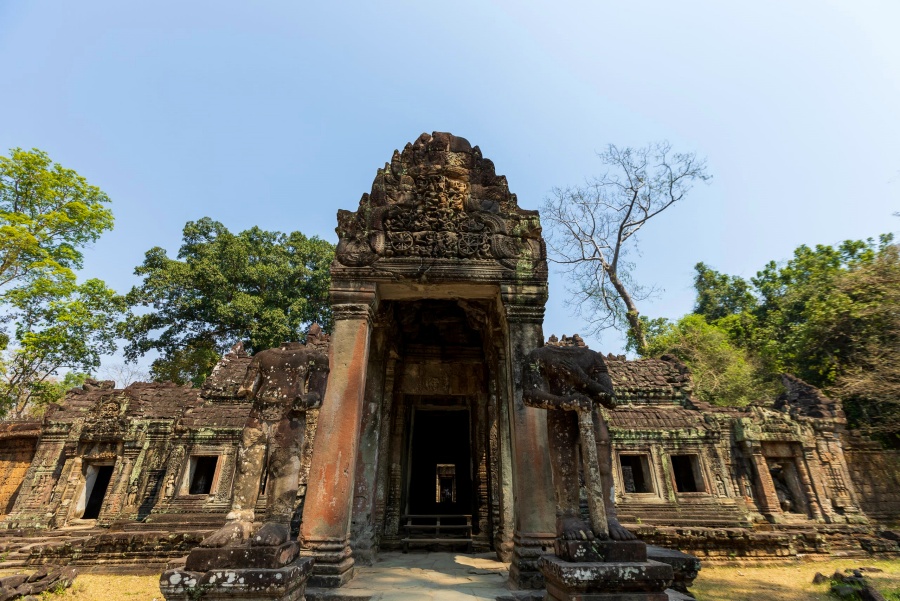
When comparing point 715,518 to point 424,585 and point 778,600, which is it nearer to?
point 778,600

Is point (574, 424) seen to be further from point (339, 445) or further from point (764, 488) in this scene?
point (764, 488)

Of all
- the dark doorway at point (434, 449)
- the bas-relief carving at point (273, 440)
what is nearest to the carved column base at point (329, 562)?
the bas-relief carving at point (273, 440)

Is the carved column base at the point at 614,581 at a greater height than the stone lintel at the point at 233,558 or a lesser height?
lesser

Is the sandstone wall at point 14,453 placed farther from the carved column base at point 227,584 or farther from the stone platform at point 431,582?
the carved column base at point 227,584

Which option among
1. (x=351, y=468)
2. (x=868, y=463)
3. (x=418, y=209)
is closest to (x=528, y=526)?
(x=351, y=468)

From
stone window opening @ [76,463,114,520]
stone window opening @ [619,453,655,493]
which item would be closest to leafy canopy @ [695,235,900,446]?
stone window opening @ [619,453,655,493]

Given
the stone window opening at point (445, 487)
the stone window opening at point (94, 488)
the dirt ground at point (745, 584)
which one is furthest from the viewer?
the stone window opening at point (445, 487)

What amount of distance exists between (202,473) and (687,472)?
16740 millimetres

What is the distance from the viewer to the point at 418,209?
24.0ft

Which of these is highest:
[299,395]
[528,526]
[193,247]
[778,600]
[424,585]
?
[193,247]

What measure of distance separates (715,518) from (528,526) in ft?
33.8

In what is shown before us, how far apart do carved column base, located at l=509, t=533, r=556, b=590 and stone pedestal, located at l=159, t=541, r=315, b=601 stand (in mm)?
2781

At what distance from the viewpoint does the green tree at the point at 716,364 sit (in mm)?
22031

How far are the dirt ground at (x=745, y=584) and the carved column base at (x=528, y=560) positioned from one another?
19.5 ft
